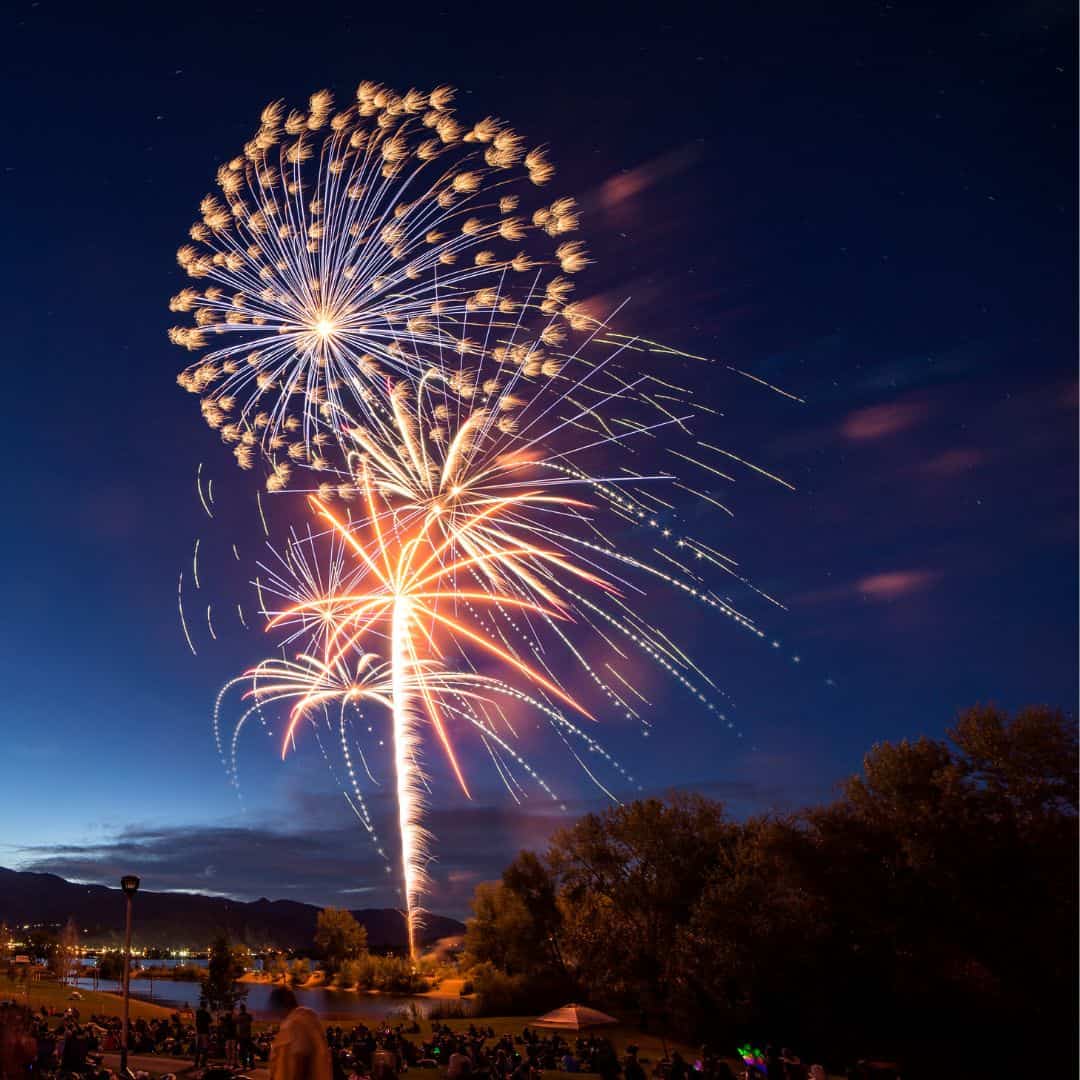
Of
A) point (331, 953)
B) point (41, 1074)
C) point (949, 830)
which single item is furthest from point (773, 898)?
point (331, 953)

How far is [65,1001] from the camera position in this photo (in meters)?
55.4

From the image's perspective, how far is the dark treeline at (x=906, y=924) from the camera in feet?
105

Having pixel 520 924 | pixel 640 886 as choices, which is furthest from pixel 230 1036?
pixel 520 924

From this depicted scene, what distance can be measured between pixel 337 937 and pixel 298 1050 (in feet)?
441

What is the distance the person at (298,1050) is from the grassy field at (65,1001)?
4556 centimetres

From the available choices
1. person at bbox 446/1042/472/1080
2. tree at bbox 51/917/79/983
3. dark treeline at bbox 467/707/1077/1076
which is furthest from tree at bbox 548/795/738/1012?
tree at bbox 51/917/79/983

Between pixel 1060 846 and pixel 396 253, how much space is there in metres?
30.0

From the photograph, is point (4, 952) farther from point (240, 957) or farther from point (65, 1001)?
point (65, 1001)

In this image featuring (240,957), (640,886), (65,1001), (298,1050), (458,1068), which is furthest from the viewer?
(240,957)

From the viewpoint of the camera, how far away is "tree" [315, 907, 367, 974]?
415 feet

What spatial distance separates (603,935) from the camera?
46406mm

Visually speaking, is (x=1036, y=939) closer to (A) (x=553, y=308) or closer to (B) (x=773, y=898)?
(B) (x=773, y=898)

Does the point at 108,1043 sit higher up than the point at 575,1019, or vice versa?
the point at 108,1043

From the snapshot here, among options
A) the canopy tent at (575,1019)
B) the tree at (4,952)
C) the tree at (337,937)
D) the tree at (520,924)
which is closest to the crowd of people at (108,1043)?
the canopy tent at (575,1019)
